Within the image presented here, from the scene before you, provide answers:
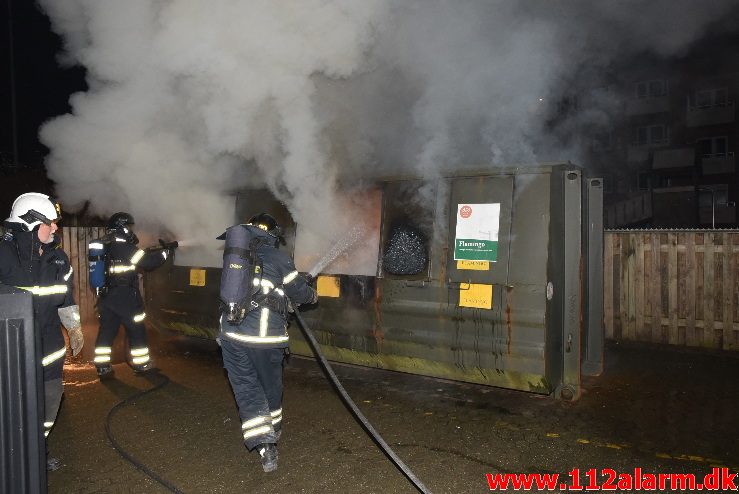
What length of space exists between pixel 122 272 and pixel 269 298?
297 cm

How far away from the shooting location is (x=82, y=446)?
13.5 feet

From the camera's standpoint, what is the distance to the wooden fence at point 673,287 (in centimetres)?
690

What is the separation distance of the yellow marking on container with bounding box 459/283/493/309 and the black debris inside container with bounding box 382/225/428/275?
0.52m

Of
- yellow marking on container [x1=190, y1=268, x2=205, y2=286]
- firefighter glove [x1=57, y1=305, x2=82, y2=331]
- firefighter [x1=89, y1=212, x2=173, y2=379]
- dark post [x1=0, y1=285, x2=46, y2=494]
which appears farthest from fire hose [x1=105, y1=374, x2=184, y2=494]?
yellow marking on container [x1=190, y1=268, x2=205, y2=286]

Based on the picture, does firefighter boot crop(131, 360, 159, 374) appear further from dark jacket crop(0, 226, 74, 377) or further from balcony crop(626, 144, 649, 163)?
balcony crop(626, 144, 649, 163)

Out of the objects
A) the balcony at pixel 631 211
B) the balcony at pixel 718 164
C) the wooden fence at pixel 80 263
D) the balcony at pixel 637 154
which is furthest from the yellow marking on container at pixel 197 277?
the balcony at pixel 637 154

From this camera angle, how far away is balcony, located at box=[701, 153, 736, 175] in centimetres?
2556

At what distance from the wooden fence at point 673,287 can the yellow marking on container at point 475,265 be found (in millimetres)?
3786

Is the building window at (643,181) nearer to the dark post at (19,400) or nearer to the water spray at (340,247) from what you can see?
the water spray at (340,247)

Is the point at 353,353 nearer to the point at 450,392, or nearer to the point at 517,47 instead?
the point at 450,392

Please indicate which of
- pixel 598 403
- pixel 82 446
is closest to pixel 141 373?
pixel 82 446

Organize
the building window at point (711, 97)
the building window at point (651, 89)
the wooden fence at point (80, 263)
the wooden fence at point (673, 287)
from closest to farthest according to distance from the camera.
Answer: the wooden fence at point (673, 287) → the wooden fence at point (80, 263) → the building window at point (711, 97) → the building window at point (651, 89)

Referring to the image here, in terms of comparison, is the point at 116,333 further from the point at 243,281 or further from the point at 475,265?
the point at 475,265

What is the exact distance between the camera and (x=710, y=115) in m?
26.0
